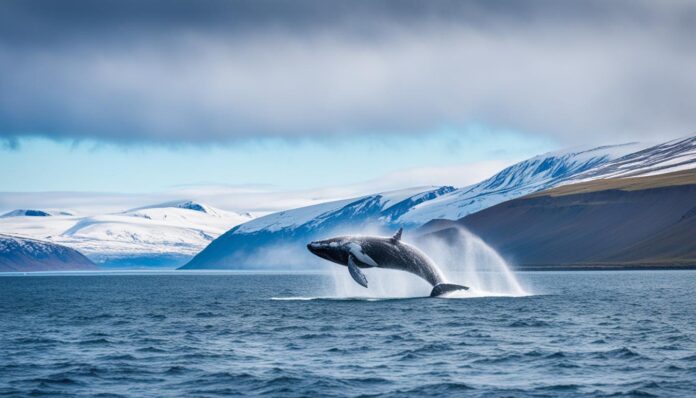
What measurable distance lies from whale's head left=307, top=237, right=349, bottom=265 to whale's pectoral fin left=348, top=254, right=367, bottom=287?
2.18ft

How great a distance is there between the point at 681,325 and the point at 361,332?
19701mm

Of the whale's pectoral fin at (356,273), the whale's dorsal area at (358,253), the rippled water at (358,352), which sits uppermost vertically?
the whale's dorsal area at (358,253)

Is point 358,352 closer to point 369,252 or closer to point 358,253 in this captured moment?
point 358,253

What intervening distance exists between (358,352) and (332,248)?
59.2ft

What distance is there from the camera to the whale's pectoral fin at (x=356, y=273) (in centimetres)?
5766

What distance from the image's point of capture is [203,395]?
31.9m

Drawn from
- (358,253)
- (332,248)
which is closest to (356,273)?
(358,253)

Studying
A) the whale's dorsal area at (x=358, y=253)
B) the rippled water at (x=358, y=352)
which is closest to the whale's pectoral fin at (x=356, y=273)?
the whale's dorsal area at (x=358, y=253)

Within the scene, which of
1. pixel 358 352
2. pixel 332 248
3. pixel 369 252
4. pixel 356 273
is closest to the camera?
pixel 358 352

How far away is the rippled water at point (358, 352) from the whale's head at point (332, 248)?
4031 millimetres

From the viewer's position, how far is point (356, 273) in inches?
2287

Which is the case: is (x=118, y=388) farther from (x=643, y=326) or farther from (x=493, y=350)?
(x=643, y=326)

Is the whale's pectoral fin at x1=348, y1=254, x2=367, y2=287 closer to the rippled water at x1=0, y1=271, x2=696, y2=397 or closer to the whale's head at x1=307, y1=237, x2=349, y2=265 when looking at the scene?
the whale's head at x1=307, y1=237, x2=349, y2=265

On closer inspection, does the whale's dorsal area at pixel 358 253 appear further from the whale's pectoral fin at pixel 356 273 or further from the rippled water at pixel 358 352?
the rippled water at pixel 358 352
